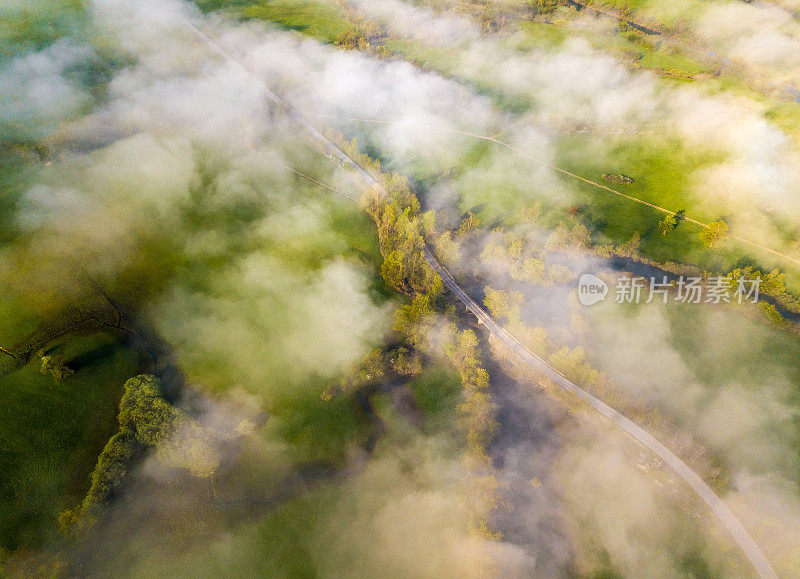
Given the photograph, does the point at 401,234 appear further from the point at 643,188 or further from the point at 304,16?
the point at 304,16

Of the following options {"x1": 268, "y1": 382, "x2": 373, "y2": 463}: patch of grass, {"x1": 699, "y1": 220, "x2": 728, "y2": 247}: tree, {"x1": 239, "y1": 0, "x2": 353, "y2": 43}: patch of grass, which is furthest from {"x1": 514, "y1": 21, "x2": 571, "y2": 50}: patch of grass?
{"x1": 268, "y1": 382, "x2": 373, "y2": 463}: patch of grass

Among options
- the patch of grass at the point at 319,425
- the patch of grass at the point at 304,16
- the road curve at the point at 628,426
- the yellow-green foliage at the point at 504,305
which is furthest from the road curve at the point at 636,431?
the patch of grass at the point at 304,16

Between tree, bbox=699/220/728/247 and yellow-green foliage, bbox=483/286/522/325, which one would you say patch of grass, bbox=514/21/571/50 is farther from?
yellow-green foliage, bbox=483/286/522/325

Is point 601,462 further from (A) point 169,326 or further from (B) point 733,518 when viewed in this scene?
(A) point 169,326

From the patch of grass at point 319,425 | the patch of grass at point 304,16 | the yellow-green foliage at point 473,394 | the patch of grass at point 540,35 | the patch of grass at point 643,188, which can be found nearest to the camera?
the patch of grass at point 319,425

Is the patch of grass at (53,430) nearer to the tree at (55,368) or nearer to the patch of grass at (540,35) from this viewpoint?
the tree at (55,368)

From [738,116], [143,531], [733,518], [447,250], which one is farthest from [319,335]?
[738,116]
